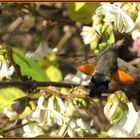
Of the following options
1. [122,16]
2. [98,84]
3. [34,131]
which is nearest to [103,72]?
[98,84]

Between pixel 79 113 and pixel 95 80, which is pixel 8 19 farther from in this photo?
pixel 95 80

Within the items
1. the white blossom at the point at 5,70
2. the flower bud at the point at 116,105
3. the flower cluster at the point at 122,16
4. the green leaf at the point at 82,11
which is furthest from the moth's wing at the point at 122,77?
the green leaf at the point at 82,11

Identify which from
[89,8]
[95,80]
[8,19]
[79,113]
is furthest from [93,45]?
[8,19]

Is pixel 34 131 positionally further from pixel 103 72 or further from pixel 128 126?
pixel 103 72

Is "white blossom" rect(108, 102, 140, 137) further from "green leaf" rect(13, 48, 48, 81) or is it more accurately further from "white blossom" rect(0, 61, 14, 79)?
"green leaf" rect(13, 48, 48, 81)

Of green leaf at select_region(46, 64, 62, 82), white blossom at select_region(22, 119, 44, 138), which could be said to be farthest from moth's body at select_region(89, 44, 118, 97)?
green leaf at select_region(46, 64, 62, 82)

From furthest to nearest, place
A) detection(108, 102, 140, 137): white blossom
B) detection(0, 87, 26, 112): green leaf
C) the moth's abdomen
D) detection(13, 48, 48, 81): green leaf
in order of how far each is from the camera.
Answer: detection(13, 48, 48, 81): green leaf
detection(0, 87, 26, 112): green leaf
detection(108, 102, 140, 137): white blossom
the moth's abdomen

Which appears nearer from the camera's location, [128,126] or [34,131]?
[128,126]
